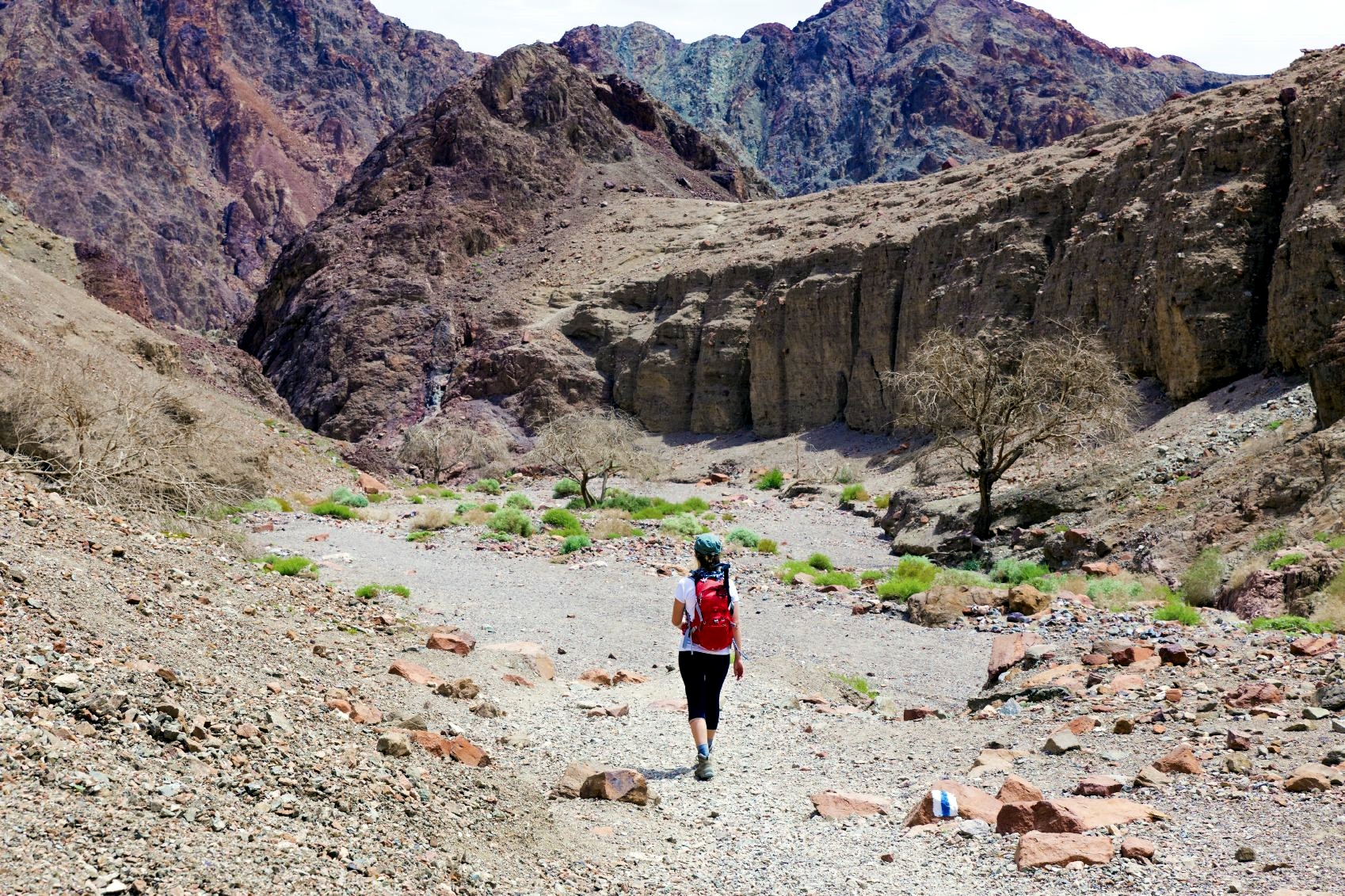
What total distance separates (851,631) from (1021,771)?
24.1 ft

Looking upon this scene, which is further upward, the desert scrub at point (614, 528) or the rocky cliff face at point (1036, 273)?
the rocky cliff face at point (1036, 273)

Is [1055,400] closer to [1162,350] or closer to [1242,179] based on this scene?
[1162,350]

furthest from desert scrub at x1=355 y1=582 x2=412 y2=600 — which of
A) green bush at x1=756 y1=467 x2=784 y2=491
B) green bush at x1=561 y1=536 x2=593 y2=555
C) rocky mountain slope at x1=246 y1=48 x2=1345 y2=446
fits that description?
green bush at x1=756 y1=467 x2=784 y2=491

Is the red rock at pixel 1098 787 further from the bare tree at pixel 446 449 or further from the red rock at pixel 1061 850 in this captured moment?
the bare tree at pixel 446 449

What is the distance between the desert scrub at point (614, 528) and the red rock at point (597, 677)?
41.2 ft

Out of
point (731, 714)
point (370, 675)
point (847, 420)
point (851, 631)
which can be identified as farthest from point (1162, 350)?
point (370, 675)

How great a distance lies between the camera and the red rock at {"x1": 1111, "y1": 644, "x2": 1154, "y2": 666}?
9.24 m

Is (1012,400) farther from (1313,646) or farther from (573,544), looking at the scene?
(1313,646)

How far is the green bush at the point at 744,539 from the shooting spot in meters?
23.7

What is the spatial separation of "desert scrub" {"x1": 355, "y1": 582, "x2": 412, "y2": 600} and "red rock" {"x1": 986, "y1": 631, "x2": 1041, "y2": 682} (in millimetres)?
7228

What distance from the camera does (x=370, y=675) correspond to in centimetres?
828

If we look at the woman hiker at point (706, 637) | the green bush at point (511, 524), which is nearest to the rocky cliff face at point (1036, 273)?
the woman hiker at point (706, 637)

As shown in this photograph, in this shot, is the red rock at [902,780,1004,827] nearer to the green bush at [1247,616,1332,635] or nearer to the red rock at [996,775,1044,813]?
the red rock at [996,775,1044,813]

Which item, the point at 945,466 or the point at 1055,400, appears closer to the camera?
the point at 1055,400
